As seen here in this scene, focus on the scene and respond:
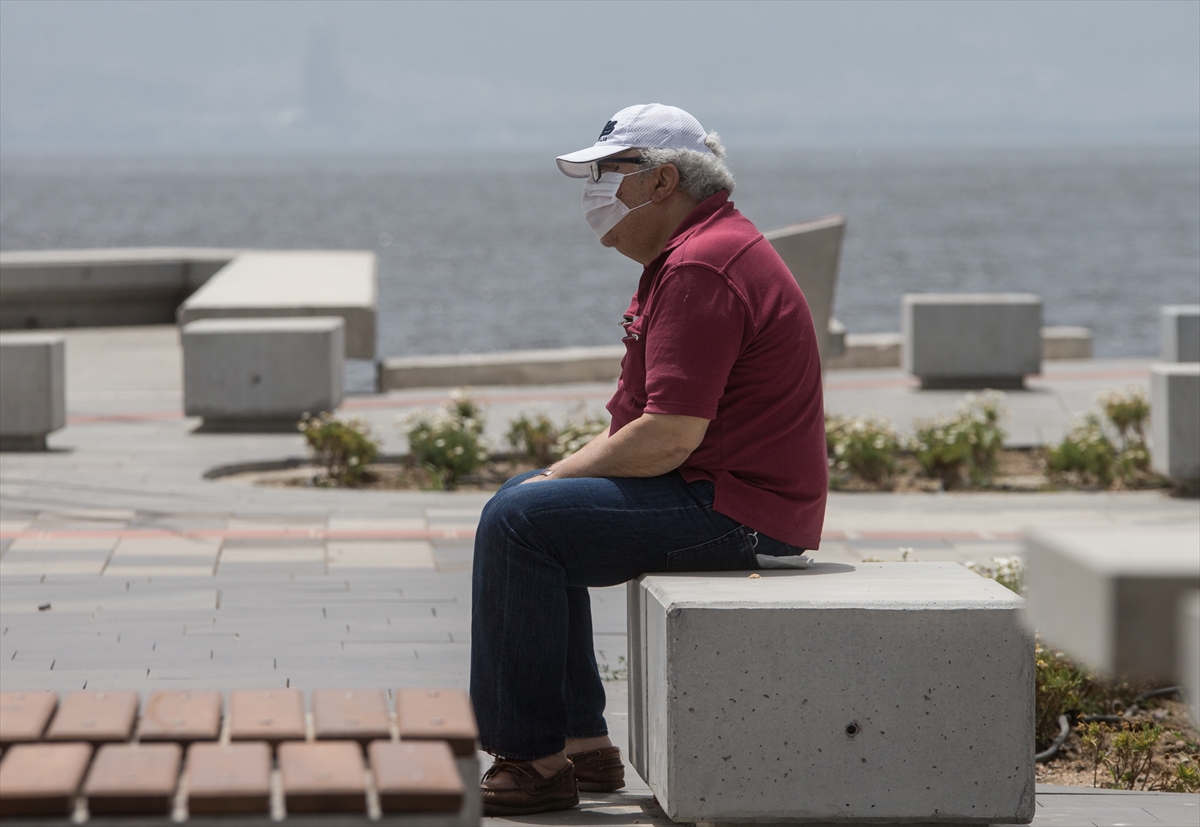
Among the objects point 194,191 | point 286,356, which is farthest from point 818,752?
point 194,191

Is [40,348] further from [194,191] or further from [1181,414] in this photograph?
[194,191]

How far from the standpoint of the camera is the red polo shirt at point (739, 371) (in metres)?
3.76

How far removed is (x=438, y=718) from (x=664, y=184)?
169 centimetres

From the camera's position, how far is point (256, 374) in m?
11.7

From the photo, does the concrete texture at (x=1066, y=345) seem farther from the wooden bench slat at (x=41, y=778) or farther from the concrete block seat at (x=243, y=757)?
the wooden bench slat at (x=41, y=778)

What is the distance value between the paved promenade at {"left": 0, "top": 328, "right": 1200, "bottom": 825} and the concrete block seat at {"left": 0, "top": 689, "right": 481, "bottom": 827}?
113cm

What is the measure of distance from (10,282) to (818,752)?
17.9m

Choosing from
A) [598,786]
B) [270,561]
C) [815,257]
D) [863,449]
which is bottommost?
[598,786]

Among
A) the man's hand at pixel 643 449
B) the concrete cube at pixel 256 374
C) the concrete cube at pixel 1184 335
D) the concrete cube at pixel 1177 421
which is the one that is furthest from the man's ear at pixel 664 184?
the concrete cube at pixel 1184 335

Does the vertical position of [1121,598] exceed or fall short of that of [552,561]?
it exceeds it

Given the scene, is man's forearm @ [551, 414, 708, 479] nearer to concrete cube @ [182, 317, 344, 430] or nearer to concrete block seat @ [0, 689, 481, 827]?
concrete block seat @ [0, 689, 481, 827]

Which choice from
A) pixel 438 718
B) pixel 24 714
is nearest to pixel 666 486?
pixel 438 718

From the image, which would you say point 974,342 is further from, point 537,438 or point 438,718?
point 438,718

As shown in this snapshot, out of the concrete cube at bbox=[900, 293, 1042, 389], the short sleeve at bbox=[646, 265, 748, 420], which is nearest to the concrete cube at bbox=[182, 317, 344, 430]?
the concrete cube at bbox=[900, 293, 1042, 389]
